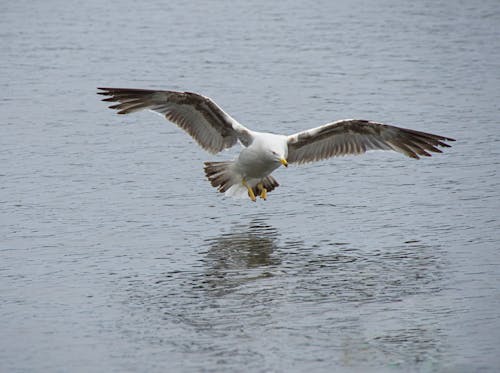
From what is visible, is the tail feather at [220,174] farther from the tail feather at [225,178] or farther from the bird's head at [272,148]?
the bird's head at [272,148]

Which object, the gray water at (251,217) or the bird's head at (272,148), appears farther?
the bird's head at (272,148)

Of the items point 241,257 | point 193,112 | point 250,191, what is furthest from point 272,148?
point 241,257

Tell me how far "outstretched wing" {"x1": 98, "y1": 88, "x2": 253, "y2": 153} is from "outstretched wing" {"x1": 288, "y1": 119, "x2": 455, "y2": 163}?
23.7 inches

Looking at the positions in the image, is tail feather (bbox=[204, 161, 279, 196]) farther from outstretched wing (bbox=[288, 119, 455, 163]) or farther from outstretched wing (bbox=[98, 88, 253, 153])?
outstretched wing (bbox=[288, 119, 455, 163])

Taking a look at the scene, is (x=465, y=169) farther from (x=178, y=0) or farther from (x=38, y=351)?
(x=178, y=0)

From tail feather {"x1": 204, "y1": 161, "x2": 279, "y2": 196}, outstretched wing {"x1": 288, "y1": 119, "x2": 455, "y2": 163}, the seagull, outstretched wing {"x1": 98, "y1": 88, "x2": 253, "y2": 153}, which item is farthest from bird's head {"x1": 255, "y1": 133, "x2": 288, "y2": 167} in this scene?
tail feather {"x1": 204, "y1": 161, "x2": 279, "y2": 196}

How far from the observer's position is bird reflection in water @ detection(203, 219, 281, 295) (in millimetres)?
8680

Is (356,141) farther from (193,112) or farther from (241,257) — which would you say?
(241,257)

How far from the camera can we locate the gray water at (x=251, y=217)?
24.4 ft

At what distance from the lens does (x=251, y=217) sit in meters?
10.6

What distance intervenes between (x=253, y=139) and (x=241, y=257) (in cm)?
157

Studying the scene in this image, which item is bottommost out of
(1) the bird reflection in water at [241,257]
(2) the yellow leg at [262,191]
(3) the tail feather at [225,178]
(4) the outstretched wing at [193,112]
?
(1) the bird reflection in water at [241,257]

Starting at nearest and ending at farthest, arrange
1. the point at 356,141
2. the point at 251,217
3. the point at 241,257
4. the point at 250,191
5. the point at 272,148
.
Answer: the point at 241,257 < the point at 272,148 < the point at 251,217 < the point at 250,191 < the point at 356,141

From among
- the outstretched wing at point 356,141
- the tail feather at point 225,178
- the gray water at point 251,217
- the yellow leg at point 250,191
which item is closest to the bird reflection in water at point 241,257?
the gray water at point 251,217
